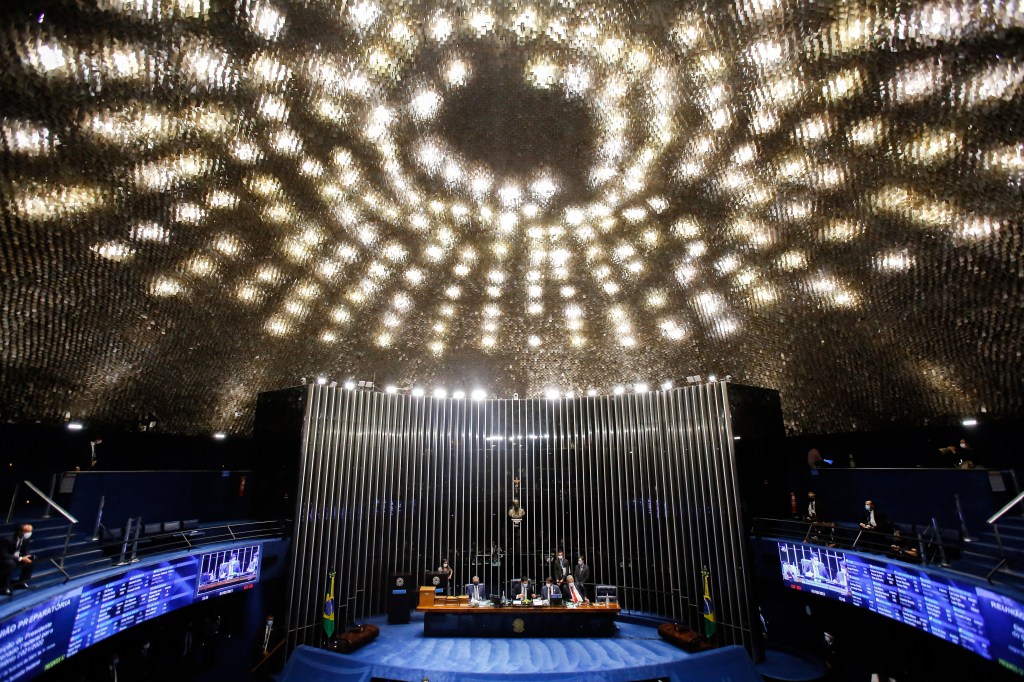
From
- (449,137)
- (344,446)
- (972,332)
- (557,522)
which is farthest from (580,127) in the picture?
(557,522)

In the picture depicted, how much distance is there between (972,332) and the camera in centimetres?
955

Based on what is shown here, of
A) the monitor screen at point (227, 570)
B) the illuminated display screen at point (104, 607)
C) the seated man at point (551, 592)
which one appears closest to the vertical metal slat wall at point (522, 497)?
the monitor screen at point (227, 570)

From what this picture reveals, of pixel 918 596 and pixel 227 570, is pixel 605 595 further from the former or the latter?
pixel 227 570

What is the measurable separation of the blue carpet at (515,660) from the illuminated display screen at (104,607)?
7.73ft

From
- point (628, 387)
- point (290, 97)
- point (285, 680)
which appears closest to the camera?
point (290, 97)

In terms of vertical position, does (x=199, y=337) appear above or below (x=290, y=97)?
below

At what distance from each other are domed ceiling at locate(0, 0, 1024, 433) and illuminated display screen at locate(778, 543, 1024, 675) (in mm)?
4228

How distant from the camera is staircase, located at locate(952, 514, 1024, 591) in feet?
22.9

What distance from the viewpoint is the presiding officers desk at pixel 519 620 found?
1192 centimetres

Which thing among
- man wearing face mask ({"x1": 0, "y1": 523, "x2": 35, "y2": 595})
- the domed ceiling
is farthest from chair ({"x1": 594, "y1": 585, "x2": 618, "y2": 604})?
man wearing face mask ({"x1": 0, "y1": 523, "x2": 35, "y2": 595})

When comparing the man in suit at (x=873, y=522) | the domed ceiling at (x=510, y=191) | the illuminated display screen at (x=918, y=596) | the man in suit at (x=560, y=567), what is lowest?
the man in suit at (x=560, y=567)

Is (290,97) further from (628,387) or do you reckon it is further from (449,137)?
(628,387)

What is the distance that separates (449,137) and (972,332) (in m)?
10.1

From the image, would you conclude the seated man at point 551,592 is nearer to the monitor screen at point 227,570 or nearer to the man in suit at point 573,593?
the man in suit at point 573,593
